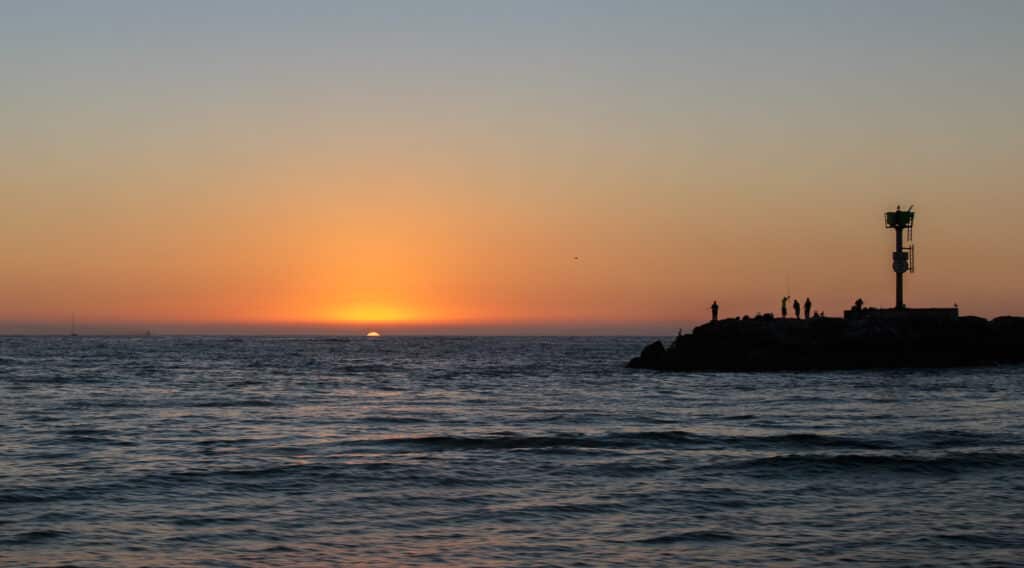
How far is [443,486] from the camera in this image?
818 inches

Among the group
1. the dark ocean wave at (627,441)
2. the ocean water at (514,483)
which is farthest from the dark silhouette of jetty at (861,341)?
the dark ocean wave at (627,441)

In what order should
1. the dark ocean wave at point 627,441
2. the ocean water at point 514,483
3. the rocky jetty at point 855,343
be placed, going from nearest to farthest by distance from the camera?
1. the ocean water at point 514,483
2. the dark ocean wave at point 627,441
3. the rocky jetty at point 855,343

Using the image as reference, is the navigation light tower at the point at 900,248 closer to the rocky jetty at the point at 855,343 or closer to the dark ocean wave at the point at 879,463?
the rocky jetty at the point at 855,343

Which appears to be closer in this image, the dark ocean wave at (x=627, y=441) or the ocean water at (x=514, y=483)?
the ocean water at (x=514, y=483)

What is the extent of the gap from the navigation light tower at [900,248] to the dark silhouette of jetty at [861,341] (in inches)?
2.5

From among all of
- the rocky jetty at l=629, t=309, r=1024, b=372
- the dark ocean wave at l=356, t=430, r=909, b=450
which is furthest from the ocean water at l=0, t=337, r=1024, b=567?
the rocky jetty at l=629, t=309, r=1024, b=372

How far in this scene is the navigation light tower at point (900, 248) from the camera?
7244cm

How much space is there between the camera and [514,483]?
21094 millimetres

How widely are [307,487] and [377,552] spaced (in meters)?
5.60

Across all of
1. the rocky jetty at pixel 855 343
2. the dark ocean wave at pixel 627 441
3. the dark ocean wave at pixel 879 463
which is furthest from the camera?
the rocky jetty at pixel 855 343

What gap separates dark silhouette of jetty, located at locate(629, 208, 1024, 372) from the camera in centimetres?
6594

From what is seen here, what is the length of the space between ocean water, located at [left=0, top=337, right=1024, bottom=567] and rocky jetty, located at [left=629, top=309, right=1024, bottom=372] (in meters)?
24.3

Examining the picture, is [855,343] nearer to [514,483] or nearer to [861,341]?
[861,341]

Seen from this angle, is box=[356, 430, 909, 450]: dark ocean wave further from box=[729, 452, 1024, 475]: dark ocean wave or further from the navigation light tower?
the navigation light tower
